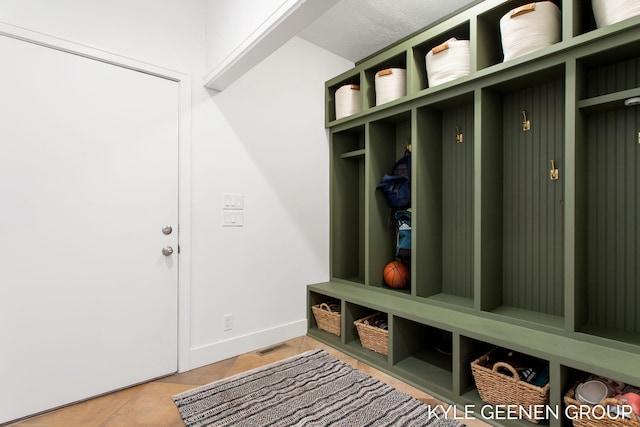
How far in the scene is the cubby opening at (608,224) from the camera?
1810mm

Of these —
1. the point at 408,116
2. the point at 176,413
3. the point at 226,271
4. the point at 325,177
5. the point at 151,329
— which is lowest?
the point at 176,413

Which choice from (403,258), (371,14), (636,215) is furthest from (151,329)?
(636,215)

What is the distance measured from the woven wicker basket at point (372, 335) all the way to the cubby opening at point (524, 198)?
0.70 meters

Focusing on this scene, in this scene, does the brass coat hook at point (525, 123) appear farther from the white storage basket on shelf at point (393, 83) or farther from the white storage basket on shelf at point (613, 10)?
the white storage basket on shelf at point (393, 83)

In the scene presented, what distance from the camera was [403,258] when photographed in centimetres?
286

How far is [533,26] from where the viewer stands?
1.86 meters

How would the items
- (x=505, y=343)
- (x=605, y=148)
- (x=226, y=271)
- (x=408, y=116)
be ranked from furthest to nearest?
(x=408, y=116) → (x=226, y=271) → (x=605, y=148) → (x=505, y=343)

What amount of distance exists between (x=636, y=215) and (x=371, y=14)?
85.4 inches

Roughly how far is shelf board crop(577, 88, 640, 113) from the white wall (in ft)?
6.42

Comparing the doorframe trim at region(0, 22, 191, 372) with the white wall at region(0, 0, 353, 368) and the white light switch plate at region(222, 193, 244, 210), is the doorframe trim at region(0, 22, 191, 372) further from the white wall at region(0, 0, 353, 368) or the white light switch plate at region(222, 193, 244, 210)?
the white light switch plate at region(222, 193, 244, 210)

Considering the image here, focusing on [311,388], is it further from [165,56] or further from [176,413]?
[165,56]

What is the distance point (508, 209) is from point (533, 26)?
1.13m

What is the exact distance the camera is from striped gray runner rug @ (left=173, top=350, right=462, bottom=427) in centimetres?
173

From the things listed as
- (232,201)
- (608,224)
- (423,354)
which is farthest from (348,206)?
(608,224)
